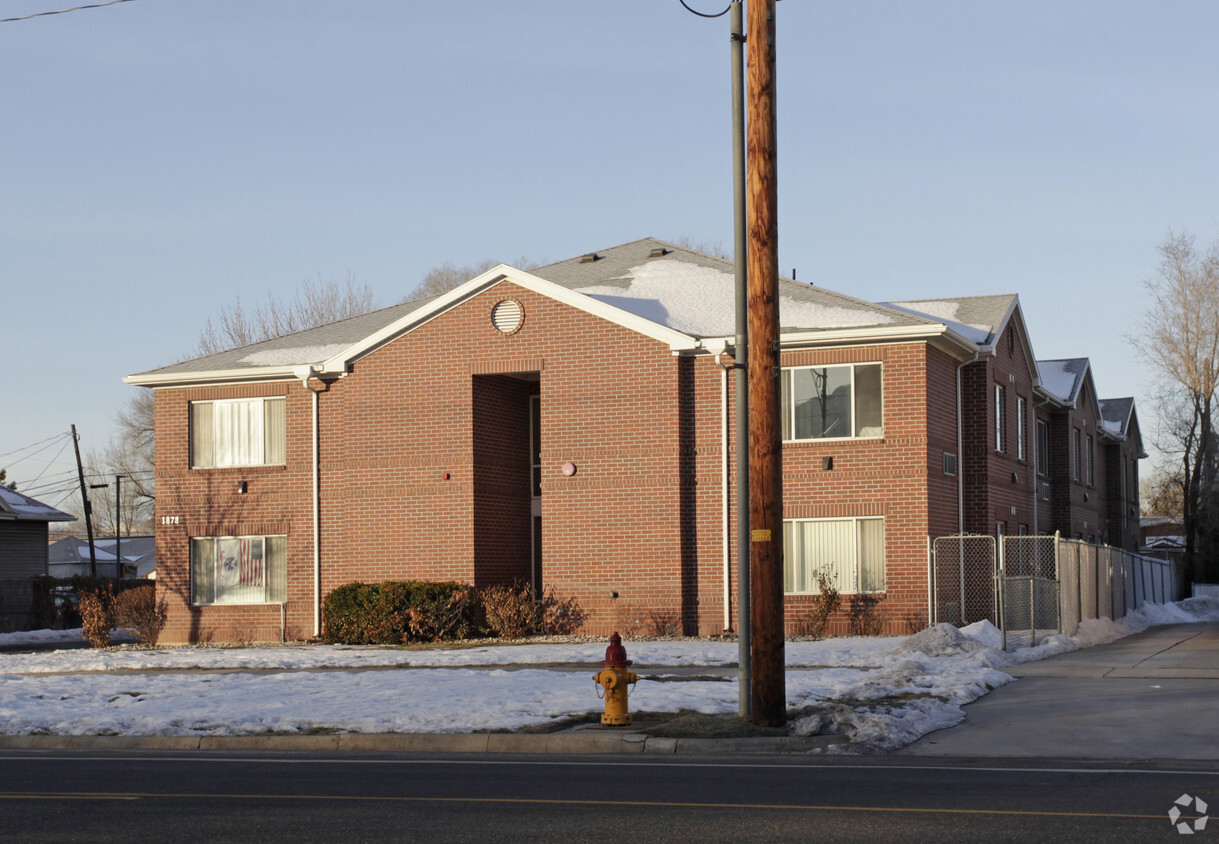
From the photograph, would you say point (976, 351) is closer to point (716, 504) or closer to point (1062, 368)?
point (716, 504)

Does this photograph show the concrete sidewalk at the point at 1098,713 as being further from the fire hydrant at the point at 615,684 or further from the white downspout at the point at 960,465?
the white downspout at the point at 960,465

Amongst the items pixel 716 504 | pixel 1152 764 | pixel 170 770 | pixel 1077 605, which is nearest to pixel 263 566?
pixel 716 504

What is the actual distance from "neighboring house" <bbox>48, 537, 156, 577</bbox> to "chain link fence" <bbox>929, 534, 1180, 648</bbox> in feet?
174

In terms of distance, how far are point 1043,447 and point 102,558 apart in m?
52.5

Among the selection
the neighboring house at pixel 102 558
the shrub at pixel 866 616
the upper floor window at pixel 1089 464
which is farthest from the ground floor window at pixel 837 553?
the neighboring house at pixel 102 558

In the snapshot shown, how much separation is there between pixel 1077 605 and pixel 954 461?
3791mm

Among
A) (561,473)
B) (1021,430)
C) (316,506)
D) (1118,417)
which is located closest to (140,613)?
(316,506)

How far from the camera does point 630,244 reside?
3359cm

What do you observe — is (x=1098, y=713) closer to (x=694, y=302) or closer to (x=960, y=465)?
(x=960, y=465)

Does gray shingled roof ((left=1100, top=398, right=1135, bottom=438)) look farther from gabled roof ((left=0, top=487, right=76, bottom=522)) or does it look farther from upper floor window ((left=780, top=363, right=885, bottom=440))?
gabled roof ((left=0, top=487, right=76, bottom=522))

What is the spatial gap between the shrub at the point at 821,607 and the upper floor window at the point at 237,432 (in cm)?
1186

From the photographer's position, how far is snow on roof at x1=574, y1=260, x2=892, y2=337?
2714 cm

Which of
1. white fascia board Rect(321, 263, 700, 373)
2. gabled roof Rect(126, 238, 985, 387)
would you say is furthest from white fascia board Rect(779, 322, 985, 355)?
white fascia board Rect(321, 263, 700, 373)

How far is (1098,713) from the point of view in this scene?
1458 centimetres
